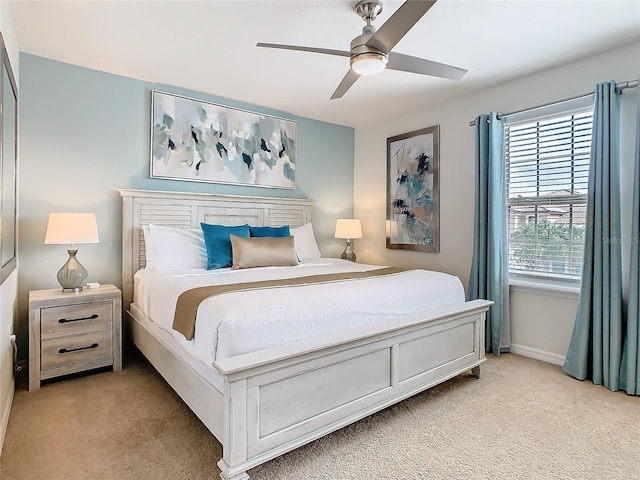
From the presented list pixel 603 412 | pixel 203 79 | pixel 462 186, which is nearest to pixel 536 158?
pixel 462 186

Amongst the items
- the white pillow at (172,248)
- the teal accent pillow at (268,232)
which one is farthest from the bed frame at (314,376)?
the teal accent pillow at (268,232)

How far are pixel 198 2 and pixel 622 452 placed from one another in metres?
3.45

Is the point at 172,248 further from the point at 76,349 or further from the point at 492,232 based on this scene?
the point at 492,232

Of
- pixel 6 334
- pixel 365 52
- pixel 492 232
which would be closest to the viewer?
pixel 365 52

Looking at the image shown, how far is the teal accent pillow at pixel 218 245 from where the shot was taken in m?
3.18

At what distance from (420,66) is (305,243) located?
229 centimetres

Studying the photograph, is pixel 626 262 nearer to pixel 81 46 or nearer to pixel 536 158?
pixel 536 158

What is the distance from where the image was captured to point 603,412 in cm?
227

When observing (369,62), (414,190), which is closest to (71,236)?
(369,62)

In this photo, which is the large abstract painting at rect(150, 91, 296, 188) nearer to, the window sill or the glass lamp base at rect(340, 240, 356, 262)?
the glass lamp base at rect(340, 240, 356, 262)

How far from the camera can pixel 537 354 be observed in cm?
321

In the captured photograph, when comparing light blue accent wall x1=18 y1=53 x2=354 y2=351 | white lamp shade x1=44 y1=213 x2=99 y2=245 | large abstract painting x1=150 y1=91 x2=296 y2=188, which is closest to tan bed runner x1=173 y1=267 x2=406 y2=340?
white lamp shade x1=44 y1=213 x2=99 y2=245

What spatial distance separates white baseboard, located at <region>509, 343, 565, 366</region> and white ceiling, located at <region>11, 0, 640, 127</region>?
8.07 feet

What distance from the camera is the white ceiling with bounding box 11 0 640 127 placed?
229 centimetres
